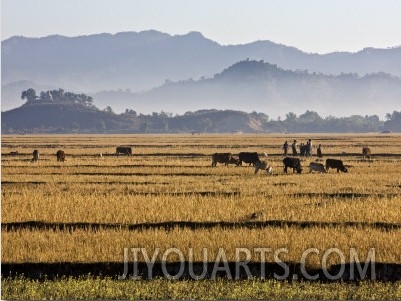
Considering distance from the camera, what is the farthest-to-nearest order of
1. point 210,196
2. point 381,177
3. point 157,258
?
1. point 381,177
2. point 210,196
3. point 157,258

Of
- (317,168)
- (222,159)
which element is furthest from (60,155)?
(317,168)

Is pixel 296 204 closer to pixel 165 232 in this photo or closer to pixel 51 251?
pixel 165 232

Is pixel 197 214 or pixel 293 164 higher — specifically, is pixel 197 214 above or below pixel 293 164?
below

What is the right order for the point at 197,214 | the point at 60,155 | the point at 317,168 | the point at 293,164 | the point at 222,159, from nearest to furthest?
the point at 197,214, the point at 317,168, the point at 293,164, the point at 222,159, the point at 60,155

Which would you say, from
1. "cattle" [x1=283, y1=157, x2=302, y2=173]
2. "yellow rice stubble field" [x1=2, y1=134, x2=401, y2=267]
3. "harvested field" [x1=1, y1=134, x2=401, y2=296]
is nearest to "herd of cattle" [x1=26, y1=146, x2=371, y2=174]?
"cattle" [x1=283, y1=157, x2=302, y2=173]

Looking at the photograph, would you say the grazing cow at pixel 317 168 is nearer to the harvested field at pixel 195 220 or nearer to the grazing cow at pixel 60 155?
the harvested field at pixel 195 220

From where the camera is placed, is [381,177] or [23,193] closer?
[23,193]

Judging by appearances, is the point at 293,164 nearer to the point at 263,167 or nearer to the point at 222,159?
the point at 263,167

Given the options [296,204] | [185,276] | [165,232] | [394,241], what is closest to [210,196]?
[296,204]

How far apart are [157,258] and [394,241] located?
4841mm

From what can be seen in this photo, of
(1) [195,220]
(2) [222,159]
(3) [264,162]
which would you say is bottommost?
(1) [195,220]

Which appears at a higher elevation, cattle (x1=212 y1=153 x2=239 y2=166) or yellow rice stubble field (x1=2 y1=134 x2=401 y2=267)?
cattle (x1=212 y1=153 x2=239 y2=166)

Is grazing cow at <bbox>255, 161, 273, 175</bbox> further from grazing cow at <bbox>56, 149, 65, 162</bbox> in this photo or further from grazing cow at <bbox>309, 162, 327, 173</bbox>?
grazing cow at <bbox>56, 149, 65, 162</bbox>

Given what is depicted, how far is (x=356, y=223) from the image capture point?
18094 millimetres
